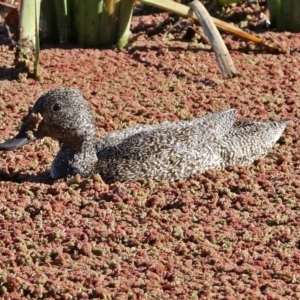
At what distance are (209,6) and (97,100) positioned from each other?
215cm

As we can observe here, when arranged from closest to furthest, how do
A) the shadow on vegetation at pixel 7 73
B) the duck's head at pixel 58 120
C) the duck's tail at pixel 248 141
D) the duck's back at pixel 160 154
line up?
the duck's back at pixel 160 154 < the duck's head at pixel 58 120 < the duck's tail at pixel 248 141 < the shadow on vegetation at pixel 7 73

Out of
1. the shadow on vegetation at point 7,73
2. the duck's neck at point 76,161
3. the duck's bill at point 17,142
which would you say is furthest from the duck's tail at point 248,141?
the shadow on vegetation at point 7,73

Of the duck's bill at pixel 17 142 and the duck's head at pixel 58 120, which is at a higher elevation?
the duck's head at pixel 58 120

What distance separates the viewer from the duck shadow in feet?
23.2

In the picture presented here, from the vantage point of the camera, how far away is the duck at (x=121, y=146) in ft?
22.6

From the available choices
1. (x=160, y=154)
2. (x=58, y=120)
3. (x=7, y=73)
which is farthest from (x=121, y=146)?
(x=7, y=73)

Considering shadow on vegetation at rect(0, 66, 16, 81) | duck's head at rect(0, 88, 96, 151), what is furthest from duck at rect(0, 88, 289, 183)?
shadow on vegetation at rect(0, 66, 16, 81)

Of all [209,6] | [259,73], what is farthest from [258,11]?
[259,73]

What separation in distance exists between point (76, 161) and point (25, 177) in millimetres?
352

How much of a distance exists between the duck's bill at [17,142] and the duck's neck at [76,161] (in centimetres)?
23

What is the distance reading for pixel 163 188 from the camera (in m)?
6.80

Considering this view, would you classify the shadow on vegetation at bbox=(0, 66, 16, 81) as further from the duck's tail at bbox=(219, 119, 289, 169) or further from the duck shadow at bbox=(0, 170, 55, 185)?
the duck's tail at bbox=(219, 119, 289, 169)

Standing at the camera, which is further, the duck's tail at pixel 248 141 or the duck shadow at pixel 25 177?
the duck's tail at pixel 248 141

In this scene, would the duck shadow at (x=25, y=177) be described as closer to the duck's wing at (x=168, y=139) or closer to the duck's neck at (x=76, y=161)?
the duck's neck at (x=76, y=161)
